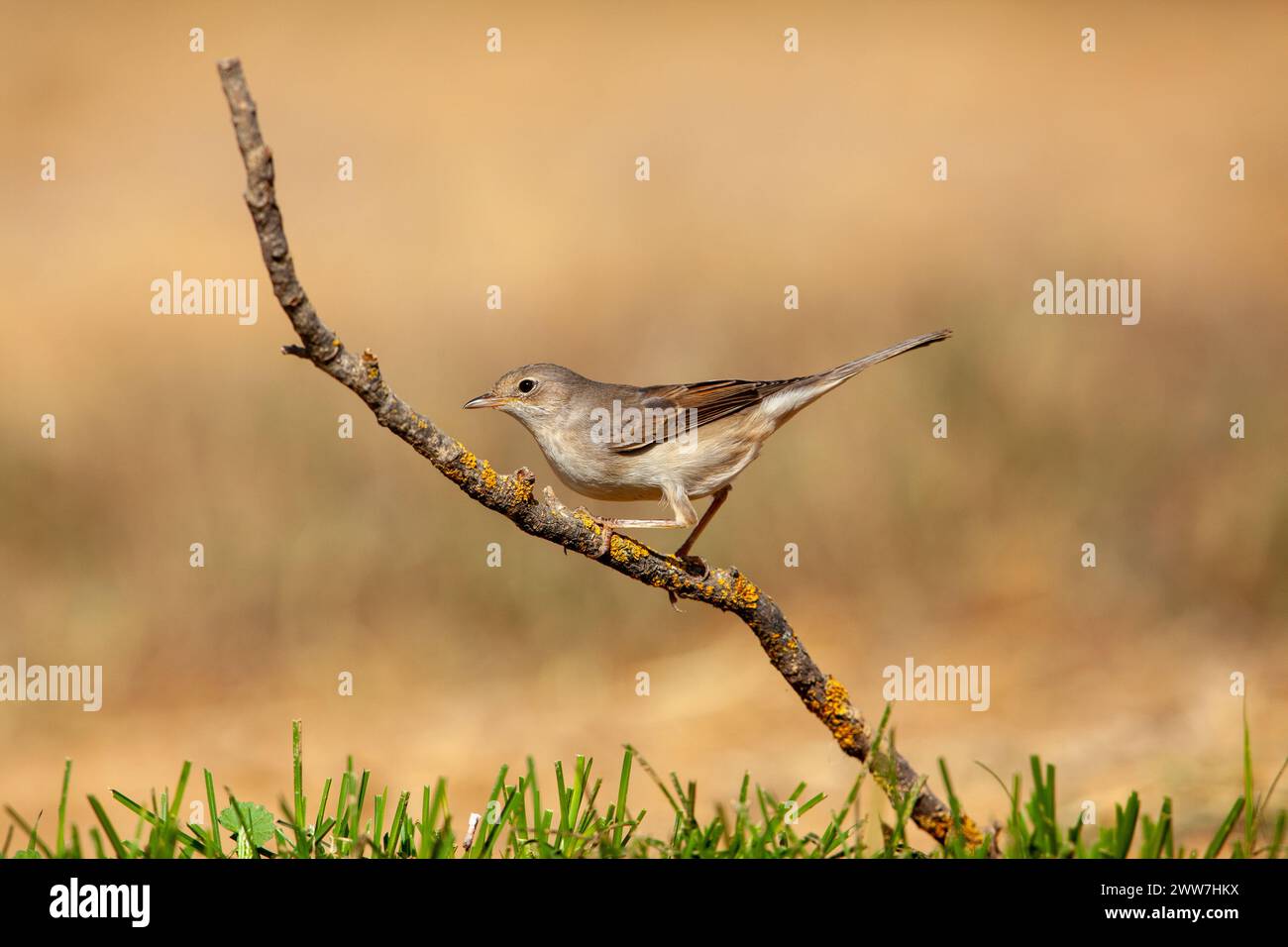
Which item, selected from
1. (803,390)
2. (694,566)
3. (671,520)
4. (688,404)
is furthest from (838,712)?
(803,390)

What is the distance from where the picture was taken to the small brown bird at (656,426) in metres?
5.69

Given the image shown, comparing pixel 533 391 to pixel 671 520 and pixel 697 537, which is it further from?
pixel 697 537

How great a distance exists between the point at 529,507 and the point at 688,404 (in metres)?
2.33

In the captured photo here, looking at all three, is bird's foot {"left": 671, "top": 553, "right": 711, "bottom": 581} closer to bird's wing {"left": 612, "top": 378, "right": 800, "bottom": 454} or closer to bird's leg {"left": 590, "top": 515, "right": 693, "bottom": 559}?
bird's leg {"left": 590, "top": 515, "right": 693, "bottom": 559}


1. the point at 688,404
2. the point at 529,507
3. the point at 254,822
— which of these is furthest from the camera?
the point at 688,404

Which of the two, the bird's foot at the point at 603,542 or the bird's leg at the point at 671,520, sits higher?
the bird's leg at the point at 671,520

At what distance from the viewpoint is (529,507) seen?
3.95 m

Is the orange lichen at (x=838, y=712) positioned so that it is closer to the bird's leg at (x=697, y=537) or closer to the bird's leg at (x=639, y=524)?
the bird's leg at (x=697, y=537)

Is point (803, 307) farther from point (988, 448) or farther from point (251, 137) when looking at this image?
point (251, 137)

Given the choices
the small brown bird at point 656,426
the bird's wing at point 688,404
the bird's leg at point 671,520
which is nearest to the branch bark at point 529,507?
the bird's leg at point 671,520

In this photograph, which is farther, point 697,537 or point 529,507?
point 697,537
